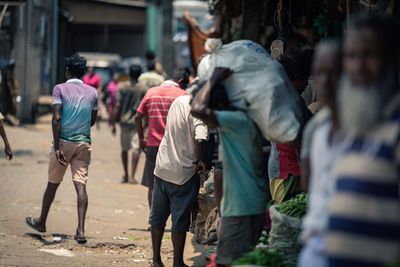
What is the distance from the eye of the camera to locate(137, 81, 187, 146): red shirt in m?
7.33

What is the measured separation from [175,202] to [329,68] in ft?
10.7

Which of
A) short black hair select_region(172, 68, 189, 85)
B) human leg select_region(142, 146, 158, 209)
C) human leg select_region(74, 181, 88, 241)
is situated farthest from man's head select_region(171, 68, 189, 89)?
human leg select_region(74, 181, 88, 241)

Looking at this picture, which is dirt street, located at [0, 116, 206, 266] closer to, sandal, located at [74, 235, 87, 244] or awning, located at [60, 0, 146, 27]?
sandal, located at [74, 235, 87, 244]

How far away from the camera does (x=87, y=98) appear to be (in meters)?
7.25

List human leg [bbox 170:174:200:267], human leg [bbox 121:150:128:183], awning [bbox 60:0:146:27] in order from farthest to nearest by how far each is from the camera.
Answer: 1. awning [bbox 60:0:146:27]
2. human leg [bbox 121:150:128:183]
3. human leg [bbox 170:174:200:267]

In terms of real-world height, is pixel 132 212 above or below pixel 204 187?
below

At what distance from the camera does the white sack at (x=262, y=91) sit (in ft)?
13.9

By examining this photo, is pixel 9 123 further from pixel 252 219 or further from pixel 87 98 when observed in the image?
pixel 252 219

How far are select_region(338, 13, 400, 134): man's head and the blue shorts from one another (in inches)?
132

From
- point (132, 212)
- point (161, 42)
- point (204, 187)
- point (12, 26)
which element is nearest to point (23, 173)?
point (132, 212)

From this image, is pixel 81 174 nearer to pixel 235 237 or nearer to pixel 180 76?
pixel 180 76

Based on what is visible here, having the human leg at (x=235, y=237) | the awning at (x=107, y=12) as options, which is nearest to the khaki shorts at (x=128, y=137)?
the human leg at (x=235, y=237)

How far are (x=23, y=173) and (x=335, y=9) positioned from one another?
5.89 metres

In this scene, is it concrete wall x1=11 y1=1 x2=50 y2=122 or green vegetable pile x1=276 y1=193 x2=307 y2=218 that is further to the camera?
concrete wall x1=11 y1=1 x2=50 y2=122
